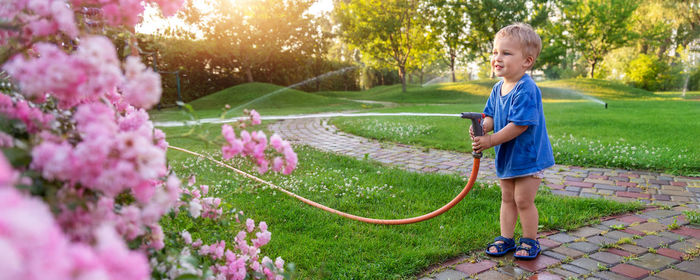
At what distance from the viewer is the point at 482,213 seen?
396cm

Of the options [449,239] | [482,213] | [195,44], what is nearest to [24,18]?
[449,239]

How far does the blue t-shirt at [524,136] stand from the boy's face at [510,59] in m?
0.08

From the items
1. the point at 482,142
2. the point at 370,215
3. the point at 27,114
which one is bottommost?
the point at 370,215

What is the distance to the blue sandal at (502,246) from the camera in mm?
3160

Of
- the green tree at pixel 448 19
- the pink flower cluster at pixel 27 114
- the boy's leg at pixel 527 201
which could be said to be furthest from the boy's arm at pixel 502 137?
the green tree at pixel 448 19

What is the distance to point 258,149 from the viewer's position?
4.88 ft

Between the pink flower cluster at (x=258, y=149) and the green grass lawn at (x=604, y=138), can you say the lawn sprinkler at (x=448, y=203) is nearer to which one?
the pink flower cluster at (x=258, y=149)

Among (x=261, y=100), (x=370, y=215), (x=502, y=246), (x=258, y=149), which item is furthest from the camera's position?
(x=261, y=100)

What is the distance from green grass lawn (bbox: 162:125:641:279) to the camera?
298cm

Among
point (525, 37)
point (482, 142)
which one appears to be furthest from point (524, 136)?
point (525, 37)

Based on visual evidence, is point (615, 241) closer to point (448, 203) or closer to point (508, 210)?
point (508, 210)

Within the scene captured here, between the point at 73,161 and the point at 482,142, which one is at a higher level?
the point at 73,161

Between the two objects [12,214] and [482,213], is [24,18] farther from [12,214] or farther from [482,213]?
[482,213]

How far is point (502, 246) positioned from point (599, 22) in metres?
35.6
